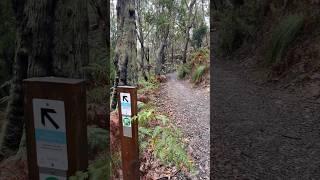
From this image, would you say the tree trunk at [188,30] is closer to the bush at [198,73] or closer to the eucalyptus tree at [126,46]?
the bush at [198,73]

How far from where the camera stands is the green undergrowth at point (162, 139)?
119 inches

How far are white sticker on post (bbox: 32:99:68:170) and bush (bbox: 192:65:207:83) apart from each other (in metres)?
1.25

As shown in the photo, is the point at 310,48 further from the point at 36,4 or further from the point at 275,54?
the point at 36,4

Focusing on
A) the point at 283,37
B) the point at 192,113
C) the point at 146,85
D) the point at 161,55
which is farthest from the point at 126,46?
the point at 283,37

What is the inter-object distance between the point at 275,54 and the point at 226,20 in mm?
2722

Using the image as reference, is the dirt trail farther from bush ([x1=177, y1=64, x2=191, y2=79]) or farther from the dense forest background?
the dense forest background

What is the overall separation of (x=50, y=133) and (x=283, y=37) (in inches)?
286

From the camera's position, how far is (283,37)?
8.23 m

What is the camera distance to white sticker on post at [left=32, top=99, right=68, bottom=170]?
1.78 meters

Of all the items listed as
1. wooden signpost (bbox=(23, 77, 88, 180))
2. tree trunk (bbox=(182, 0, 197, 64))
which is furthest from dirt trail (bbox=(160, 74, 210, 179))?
wooden signpost (bbox=(23, 77, 88, 180))

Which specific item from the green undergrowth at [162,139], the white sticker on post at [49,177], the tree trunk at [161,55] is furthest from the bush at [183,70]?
the white sticker on post at [49,177]

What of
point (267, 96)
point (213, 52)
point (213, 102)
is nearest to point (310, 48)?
point (267, 96)

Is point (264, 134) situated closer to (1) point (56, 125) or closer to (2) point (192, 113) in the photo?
(2) point (192, 113)

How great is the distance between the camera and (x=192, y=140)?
310cm
